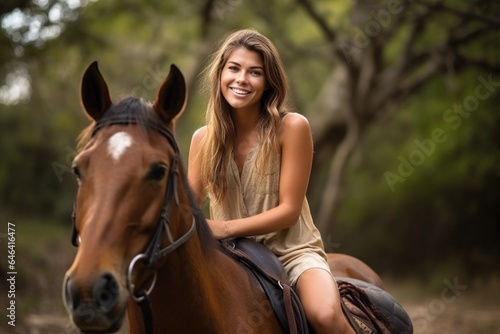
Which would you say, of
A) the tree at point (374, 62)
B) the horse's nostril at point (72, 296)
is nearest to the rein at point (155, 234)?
the horse's nostril at point (72, 296)

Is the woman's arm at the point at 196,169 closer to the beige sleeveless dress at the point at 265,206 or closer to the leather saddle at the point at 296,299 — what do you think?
the beige sleeveless dress at the point at 265,206

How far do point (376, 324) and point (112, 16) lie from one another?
458 inches

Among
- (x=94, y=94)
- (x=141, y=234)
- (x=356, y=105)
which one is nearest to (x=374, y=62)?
(x=356, y=105)

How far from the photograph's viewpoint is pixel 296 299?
126 inches

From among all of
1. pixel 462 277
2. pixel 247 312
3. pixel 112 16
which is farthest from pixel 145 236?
pixel 462 277

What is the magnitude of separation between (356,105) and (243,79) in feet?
32.8

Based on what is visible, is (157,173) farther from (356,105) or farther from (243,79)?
(356,105)

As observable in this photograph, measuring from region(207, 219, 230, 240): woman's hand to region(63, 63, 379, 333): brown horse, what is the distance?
0.24 m

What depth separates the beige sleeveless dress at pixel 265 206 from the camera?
352cm

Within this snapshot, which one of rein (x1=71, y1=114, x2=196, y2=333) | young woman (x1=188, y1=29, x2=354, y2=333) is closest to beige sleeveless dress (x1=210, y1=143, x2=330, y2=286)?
young woman (x1=188, y1=29, x2=354, y2=333)

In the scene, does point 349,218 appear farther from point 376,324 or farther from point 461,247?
point 376,324

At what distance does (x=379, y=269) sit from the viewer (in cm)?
1811

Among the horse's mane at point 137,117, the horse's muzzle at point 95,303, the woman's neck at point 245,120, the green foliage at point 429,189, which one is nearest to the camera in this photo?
the horse's muzzle at point 95,303

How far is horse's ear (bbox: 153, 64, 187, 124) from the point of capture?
2719 mm
